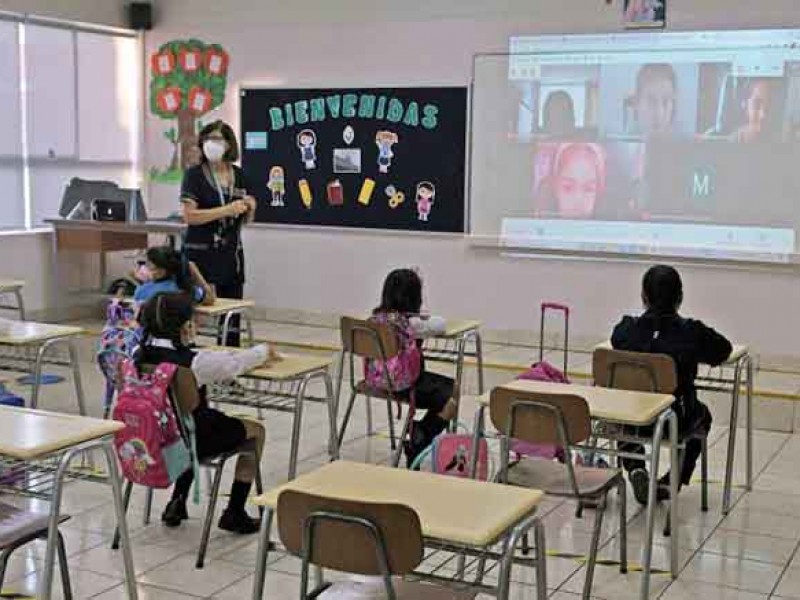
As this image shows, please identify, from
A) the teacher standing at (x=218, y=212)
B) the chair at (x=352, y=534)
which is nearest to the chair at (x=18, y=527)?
the chair at (x=352, y=534)

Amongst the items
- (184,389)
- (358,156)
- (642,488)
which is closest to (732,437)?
(642,488)

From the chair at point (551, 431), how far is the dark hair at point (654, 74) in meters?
4.07

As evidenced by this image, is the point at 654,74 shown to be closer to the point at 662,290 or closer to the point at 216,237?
the point at 216,237

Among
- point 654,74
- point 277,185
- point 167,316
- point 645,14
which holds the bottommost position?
point 167,316

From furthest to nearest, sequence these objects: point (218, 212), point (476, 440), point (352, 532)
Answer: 1. point (218, 212)
2. point (476, 440)
3. point (352, 532)

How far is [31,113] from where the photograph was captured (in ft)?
26.2

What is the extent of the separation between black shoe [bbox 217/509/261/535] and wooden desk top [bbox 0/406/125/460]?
3.95 ft

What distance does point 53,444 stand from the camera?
2674mm

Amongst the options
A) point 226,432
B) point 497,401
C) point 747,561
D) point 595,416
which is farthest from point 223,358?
point 747,561

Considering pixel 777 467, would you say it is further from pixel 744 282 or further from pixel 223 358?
pixel 223 358

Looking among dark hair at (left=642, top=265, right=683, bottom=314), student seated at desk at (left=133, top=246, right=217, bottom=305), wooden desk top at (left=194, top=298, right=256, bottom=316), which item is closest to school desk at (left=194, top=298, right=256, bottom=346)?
wooden desk top at (left=194, top=298, right=256, bottom=316)

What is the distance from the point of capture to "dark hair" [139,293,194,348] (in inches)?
143

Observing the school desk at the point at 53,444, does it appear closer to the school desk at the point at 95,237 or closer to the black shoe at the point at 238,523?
the black shoe at the point at 238,523

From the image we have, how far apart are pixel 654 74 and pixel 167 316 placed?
4.35 meters
